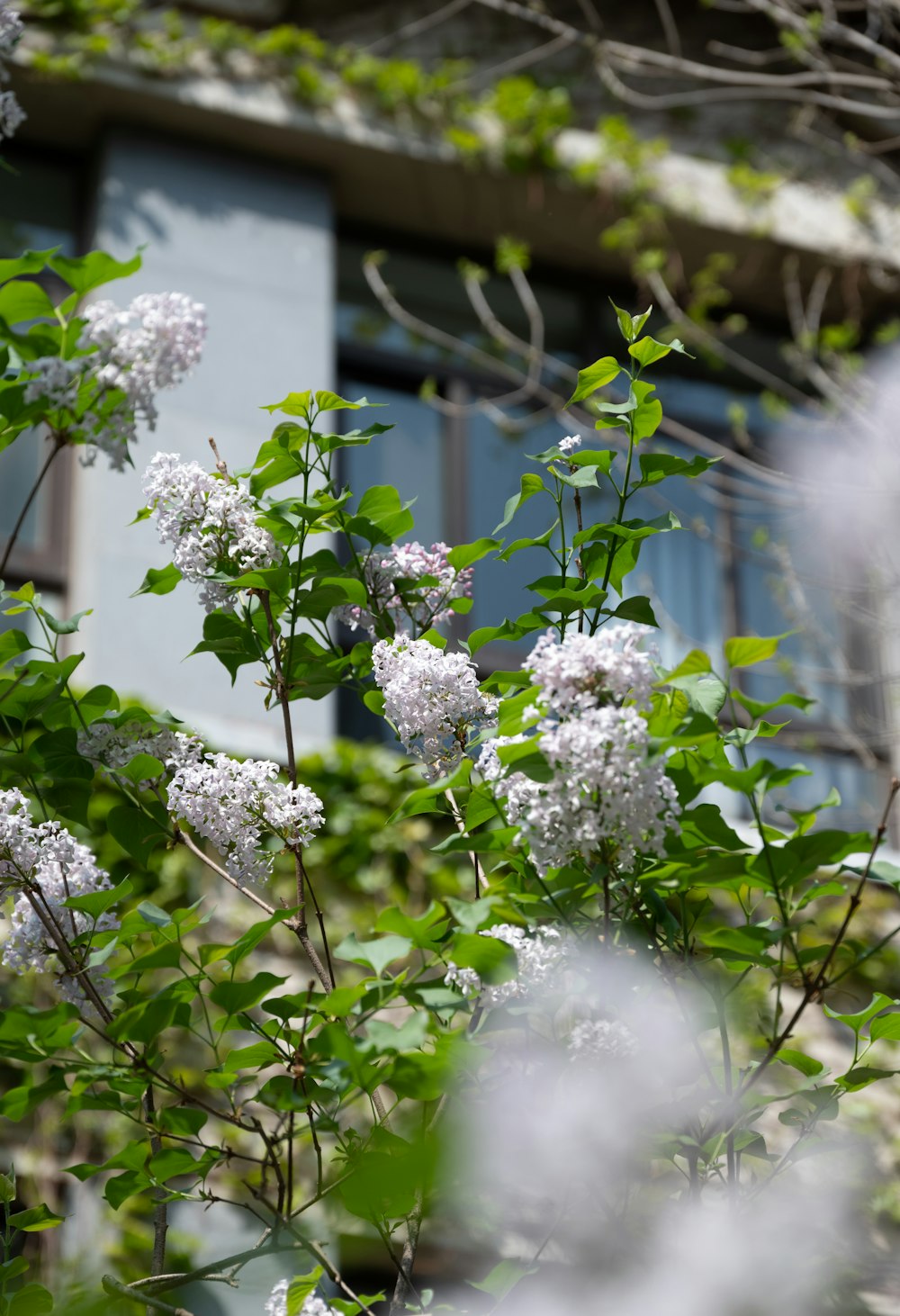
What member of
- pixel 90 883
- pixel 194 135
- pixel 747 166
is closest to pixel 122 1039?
pixel 90 883

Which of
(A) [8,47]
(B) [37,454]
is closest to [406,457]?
(B) [37,454]

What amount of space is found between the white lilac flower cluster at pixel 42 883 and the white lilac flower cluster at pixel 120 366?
1.27 ft

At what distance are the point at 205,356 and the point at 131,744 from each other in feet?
10.1

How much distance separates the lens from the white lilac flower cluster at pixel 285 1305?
94 centimetres

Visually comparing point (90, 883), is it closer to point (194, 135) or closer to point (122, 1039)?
point (122, 1039)

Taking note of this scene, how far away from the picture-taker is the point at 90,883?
3.69ft

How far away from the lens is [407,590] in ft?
4.15

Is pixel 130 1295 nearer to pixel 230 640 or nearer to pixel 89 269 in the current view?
pixel 230 640

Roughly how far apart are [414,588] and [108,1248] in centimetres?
209

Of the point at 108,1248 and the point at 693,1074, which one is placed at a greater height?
the point at 693,1074

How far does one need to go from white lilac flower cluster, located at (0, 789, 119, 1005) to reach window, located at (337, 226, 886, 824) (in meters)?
3.22

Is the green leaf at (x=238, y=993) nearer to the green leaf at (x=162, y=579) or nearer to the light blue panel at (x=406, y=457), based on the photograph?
the green leaf at (x=162, y=579)

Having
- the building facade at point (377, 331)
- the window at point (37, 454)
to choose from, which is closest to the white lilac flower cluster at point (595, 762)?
the building facade at point (377, 331)

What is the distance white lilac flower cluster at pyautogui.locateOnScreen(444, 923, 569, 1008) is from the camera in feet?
3.10
